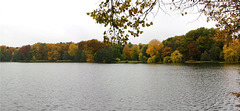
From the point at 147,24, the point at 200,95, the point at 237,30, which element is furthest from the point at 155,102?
the point at 147,24

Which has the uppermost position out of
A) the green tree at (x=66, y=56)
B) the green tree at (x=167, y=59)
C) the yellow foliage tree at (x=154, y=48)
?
the yellow foliage tree at (x=154, y=48)

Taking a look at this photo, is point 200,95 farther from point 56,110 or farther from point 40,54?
point 40,54

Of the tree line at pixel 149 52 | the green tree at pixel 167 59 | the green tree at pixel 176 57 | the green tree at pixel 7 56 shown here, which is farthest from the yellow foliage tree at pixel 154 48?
the green tree at pixel 7 56

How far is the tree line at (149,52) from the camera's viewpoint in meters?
60.2

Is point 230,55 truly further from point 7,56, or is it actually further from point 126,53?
point 7,56

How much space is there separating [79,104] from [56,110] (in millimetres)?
1526

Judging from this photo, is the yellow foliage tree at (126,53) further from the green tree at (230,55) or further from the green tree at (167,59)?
the green tree at (230,55)

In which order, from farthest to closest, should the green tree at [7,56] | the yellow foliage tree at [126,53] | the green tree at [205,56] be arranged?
the green tree at [7,56]
the yellow foliage tree at [126,53]
the green tree at [205,56]

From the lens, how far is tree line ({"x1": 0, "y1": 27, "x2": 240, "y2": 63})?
60250mm

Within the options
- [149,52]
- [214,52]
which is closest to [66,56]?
[149,52]

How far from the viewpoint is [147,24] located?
14.4ft

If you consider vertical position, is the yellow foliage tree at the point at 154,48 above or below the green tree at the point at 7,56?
above

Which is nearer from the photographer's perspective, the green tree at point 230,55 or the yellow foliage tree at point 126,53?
the green tree at point 230,55

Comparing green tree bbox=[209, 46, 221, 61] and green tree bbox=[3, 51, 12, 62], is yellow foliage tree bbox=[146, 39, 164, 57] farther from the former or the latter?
green tree bbox=[3, 51, 12, 62]
